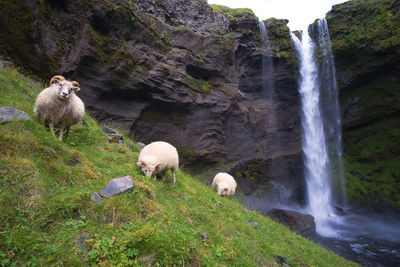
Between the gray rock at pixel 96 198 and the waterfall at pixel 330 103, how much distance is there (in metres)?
28.2

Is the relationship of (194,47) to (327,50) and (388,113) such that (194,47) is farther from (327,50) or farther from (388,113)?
(388,113)

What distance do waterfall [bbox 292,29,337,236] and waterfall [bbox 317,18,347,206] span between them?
2.27 feet

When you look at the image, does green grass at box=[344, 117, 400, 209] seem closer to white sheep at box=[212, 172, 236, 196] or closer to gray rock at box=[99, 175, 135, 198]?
white sheep at box=[212, 172, 236, 196]

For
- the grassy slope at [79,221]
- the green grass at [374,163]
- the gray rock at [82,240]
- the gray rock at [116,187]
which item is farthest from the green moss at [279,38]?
the gray rock at [82,240]

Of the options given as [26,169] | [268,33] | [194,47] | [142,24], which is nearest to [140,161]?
[26,169]

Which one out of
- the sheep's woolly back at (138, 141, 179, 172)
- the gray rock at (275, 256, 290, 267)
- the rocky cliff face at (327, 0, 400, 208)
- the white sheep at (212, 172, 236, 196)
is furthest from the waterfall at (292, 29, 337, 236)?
the sheep's woolly back at (138, 141, 179, 172)

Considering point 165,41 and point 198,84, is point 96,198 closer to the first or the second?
point 198,84

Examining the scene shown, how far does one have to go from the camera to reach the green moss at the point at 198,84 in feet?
61.7

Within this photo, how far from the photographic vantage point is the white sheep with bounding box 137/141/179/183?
6.04 meters

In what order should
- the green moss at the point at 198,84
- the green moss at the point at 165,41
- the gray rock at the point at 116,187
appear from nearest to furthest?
1. the gray rock at the point at 116,187
2. the green moss at the point at 165,41
3. the green moss at the point at 198,84

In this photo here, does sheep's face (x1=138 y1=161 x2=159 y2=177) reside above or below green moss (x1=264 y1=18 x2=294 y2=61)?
below

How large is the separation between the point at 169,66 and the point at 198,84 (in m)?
3.45

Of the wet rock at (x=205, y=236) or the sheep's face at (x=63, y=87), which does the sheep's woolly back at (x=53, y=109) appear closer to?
the sheep's face at (x=63, y=87)

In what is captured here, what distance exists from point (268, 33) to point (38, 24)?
24753 mm
